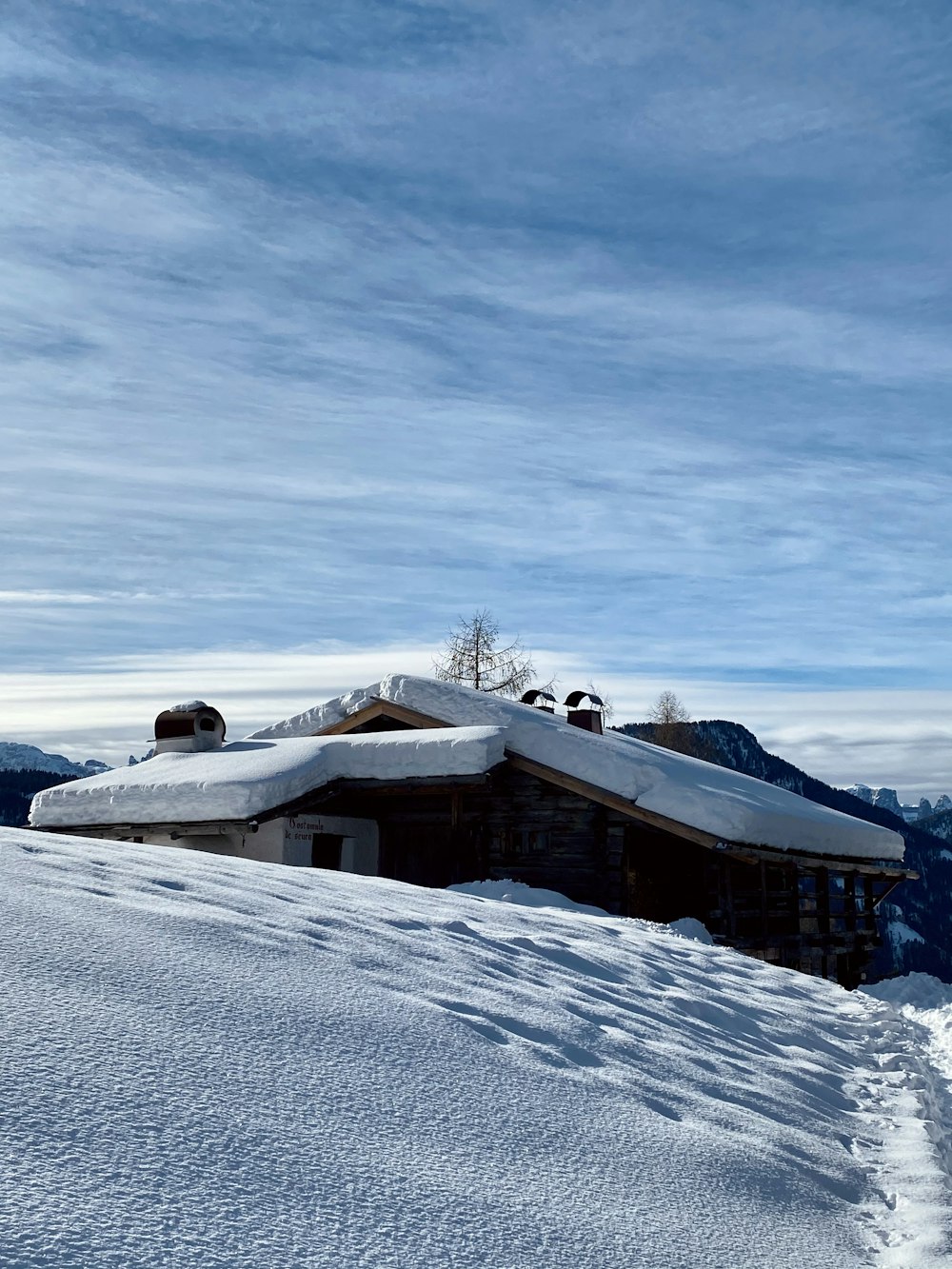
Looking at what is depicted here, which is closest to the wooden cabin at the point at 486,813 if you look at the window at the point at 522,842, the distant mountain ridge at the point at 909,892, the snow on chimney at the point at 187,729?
the window at the point at 522,842

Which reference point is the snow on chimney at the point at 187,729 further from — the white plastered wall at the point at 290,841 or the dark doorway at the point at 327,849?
the dark doorway at the point at 327,849

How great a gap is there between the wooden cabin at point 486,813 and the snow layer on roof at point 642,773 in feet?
0.12

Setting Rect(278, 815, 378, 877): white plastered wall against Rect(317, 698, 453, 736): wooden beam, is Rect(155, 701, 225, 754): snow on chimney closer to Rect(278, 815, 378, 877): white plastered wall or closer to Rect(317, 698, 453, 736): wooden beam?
Rect(317, 698, 453, 736): wooden beam

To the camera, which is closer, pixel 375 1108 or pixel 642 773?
pixel 375 1108

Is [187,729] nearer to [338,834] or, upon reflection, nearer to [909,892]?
[338,834]

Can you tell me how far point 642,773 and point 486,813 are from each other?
2.88m

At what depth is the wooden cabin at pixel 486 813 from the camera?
17719 mm

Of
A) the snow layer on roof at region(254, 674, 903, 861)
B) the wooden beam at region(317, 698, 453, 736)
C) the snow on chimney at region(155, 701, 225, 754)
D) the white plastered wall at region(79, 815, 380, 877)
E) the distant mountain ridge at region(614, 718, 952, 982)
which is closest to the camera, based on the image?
the snow layer on roof at region(254, 674, 903, 861)

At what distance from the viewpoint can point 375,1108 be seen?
4.01m

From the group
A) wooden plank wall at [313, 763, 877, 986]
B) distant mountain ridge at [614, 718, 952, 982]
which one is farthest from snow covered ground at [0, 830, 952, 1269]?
distant mountain ridge at [614, 718, 952, 982]

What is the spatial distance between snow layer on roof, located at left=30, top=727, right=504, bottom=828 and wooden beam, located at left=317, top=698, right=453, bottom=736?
1191mm

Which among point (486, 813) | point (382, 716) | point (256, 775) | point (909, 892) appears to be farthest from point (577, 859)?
point (909, 892)

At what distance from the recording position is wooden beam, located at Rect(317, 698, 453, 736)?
2038 centimetres

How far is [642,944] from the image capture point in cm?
1034
